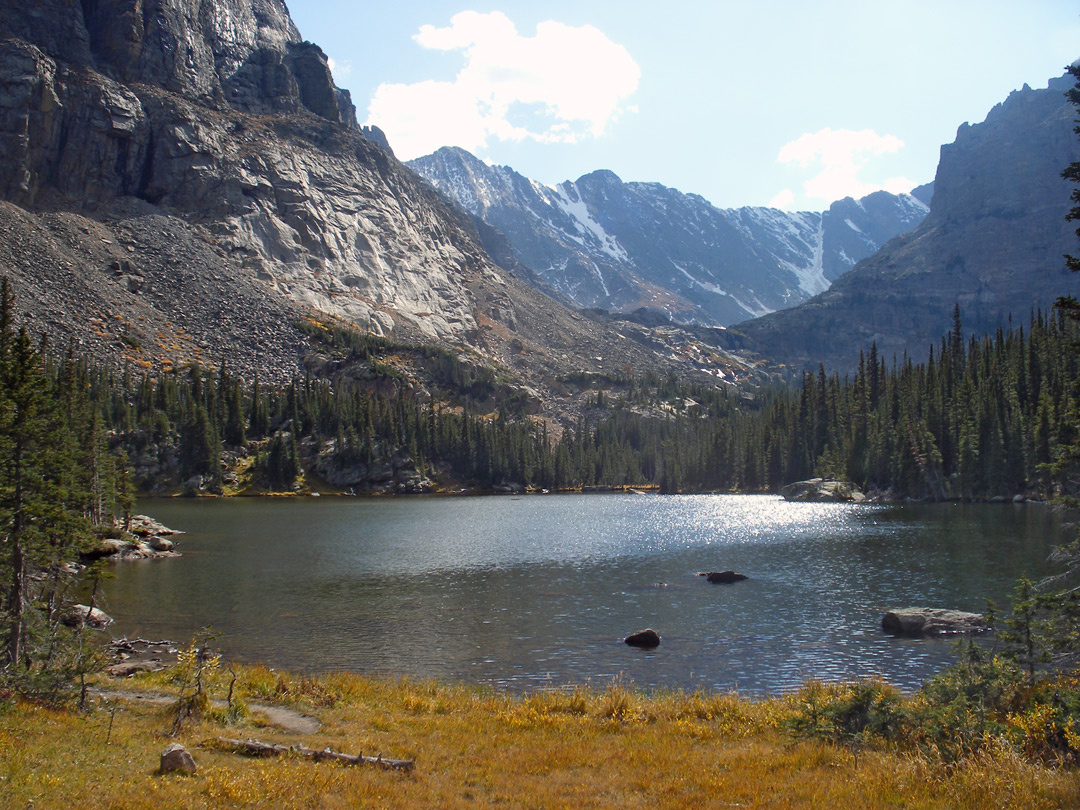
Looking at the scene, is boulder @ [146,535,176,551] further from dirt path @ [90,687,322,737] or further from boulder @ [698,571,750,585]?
dirt path @ [90,687,322,737]

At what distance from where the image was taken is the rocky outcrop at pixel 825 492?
13700 cm

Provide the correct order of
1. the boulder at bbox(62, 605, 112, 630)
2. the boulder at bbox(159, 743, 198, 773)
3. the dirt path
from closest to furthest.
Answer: the boulder at bbox(159, 743, 198, 773)
the dirt path
the boulder at bbox(62, 605, 112, 630)

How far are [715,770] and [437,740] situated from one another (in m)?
7.34

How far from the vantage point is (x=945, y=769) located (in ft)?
46.7

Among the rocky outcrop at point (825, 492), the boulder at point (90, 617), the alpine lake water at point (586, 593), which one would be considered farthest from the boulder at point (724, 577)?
the rocky outcrop at point (825, 492)

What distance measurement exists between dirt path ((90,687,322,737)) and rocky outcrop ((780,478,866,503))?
13196cm

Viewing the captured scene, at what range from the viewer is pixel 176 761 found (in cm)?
1420

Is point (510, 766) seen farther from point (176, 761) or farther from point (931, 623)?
point (931, 623)

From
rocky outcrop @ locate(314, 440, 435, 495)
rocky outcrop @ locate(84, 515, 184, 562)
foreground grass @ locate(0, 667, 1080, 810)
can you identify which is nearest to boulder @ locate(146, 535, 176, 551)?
rocky outcrop @ locate(84, 515, 184, 562)

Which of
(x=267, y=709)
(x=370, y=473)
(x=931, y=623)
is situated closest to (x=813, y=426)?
(x=370, y=473)

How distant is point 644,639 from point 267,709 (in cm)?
2047

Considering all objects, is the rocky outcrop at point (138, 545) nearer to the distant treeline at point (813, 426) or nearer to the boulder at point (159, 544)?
the boulder at point (159, 544)

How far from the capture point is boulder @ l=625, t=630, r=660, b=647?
1426 inches

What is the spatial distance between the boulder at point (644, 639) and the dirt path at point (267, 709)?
19.5 metres
